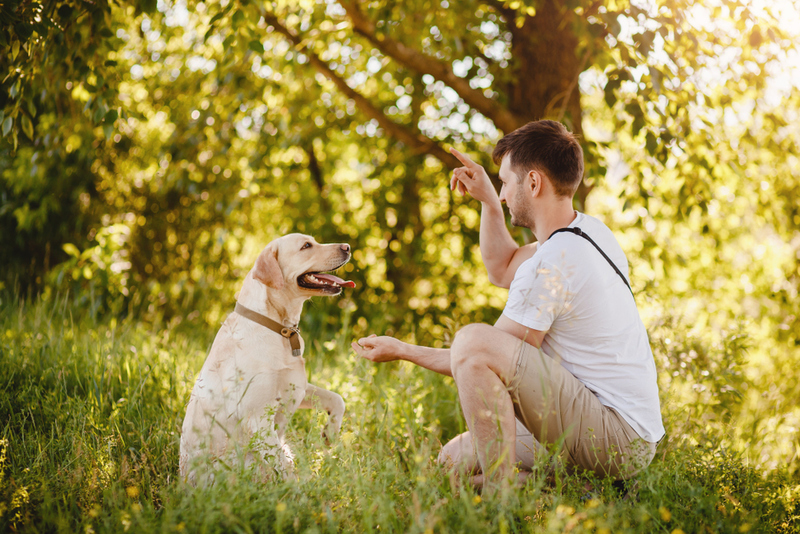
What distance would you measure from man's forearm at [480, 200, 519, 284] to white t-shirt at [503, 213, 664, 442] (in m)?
0.75

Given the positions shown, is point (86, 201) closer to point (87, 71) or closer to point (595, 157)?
point (87, 71)

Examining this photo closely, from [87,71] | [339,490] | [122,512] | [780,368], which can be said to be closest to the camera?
[122,512]

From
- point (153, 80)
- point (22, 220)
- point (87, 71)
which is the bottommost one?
point (22, 220)

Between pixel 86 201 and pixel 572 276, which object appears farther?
pixel 86 201

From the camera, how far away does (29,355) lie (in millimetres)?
3279

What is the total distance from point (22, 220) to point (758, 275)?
7.67 metres

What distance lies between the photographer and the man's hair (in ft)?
8.26

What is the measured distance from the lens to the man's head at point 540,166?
2518 millimetres

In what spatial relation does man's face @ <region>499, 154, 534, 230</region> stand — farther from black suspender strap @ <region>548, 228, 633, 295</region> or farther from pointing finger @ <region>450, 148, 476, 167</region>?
black suspender strap @ <region>548, 228, 633, 295</region>

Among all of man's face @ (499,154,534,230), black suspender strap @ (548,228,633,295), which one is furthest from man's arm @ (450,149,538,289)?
black suspender strap @ (548,228,633,295)

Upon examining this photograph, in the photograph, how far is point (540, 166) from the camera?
8.27 feet

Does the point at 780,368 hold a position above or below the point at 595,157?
below

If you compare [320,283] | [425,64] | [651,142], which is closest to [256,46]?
[320,283]

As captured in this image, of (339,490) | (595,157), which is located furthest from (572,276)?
(595,157)
